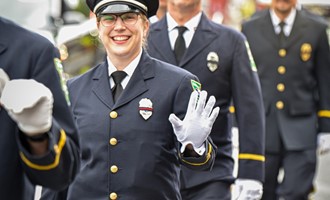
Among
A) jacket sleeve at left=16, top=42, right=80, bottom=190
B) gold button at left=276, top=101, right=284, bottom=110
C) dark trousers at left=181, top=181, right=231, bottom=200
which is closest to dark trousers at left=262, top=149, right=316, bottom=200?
gold button at left=276, top=101, right=284, bottom=110

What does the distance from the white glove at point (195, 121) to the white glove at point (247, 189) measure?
1757 mm

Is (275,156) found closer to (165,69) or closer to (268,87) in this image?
(268,87)

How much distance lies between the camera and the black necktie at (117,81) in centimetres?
553

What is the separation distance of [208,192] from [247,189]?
526 mm

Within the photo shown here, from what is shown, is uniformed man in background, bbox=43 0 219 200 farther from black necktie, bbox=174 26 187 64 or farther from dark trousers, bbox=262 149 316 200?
dark trousers, bbox=262 149 316 200

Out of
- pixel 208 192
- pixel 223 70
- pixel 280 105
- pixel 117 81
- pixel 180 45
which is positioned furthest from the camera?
pixel 280 105

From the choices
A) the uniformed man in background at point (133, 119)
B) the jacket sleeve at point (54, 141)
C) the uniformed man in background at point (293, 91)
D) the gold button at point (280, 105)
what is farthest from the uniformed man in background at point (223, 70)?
the jacket sleeve at point (54, 141)

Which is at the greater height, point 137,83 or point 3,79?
point 3,79

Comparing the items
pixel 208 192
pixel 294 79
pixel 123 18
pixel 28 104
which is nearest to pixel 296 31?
pixel 294 79

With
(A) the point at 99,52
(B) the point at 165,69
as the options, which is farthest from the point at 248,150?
(A) the point at 99,52

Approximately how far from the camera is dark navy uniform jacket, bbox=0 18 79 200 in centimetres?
386

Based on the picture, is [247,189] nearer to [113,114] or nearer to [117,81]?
[117,81]

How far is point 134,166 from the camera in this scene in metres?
5.29

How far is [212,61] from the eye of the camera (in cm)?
679
